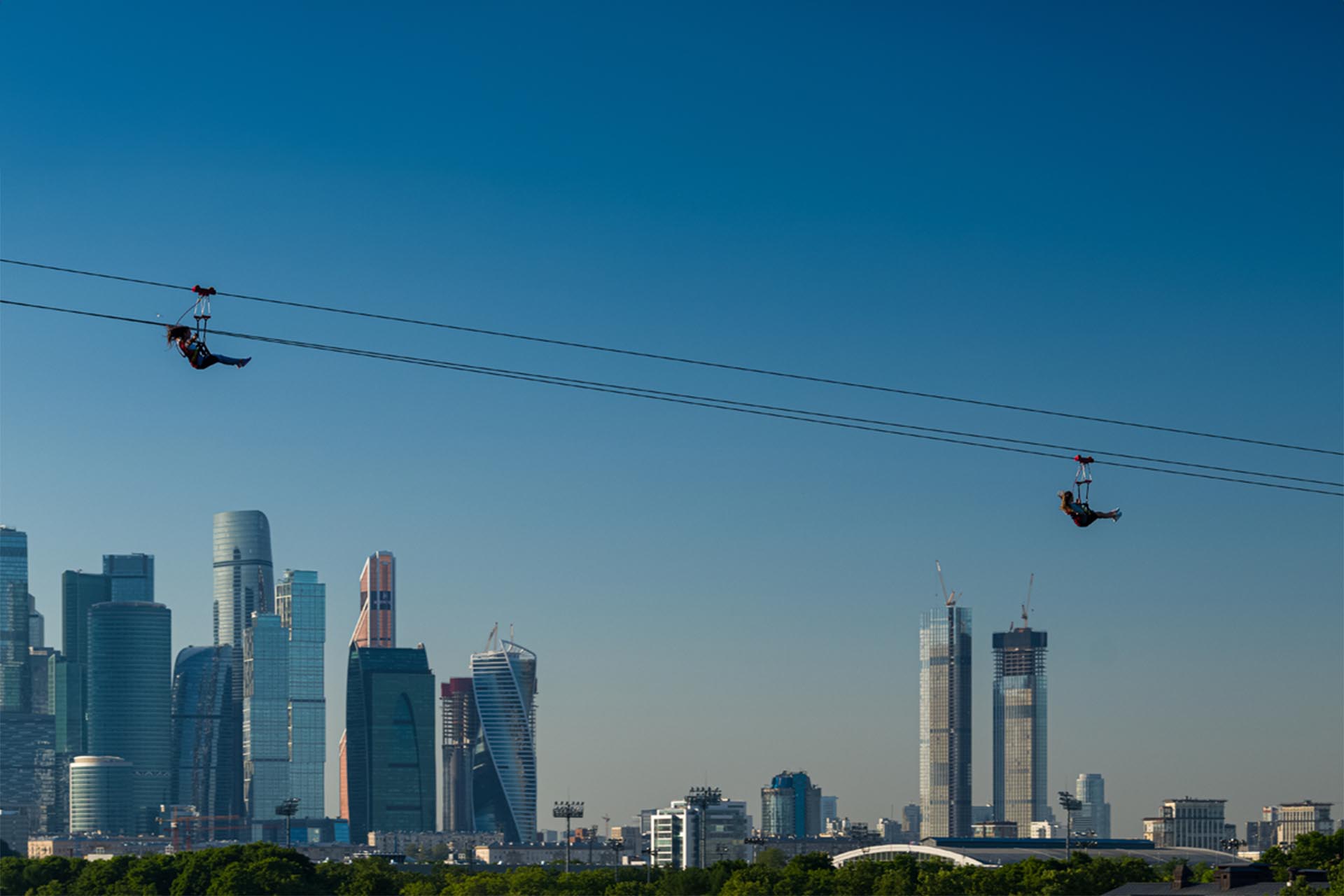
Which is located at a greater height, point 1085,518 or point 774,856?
point 1085,518

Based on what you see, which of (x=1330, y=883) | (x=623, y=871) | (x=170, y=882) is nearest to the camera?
(x=1330, y=883)

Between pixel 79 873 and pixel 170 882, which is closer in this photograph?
pixel 170 882

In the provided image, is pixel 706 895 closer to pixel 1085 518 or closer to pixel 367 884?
pixel 367 884

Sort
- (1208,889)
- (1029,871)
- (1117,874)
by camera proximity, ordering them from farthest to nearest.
A: (1117,874) → (1029,871) → (1208,889)

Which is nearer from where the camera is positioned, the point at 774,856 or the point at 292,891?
the point at 292,891

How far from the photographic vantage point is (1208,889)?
102375 mm

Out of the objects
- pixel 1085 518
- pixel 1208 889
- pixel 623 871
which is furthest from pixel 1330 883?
pixel 623 871

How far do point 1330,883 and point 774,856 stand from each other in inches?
4718

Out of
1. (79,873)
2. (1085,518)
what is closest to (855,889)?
(79,873)

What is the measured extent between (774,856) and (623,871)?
2885 cm

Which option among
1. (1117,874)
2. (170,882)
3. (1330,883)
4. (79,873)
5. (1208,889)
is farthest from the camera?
(79,873)

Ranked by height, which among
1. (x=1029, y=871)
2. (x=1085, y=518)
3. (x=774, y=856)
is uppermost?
(x=1085, y=518)

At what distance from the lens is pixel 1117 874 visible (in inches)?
4882

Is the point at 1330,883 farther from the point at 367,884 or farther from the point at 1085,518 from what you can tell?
the point at 367,884
